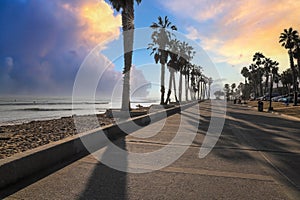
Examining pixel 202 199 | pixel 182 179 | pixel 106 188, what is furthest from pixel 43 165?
pixel 202 199

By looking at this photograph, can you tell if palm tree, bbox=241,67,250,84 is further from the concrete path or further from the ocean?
the concrete path

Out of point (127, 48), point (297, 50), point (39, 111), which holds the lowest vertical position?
point (39, 111)

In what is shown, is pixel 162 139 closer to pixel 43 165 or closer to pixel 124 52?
pixel 43 165

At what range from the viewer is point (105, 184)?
465 centimetres

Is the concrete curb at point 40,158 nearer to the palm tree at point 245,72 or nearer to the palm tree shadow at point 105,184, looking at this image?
the palm tree shadow at point 105,184

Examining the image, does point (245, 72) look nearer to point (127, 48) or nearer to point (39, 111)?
point (39, 111)

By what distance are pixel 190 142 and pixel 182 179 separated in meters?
4.41

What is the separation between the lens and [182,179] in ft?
16.6

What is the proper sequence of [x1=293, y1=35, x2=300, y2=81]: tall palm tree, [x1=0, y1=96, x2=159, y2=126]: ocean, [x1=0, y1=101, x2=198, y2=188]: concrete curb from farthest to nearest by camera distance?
[x1=293, y1=35, x2=300, y2=81]: tall palm tree, [x1=0, y1=96, x2=159, y2=126]: ocean, [x1=0, y1=101, x2=198, y2=188]: concrete curb

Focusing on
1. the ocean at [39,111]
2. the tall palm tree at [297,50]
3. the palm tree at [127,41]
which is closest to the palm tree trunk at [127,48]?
the palm tree at [127,41]

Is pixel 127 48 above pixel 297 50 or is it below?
below

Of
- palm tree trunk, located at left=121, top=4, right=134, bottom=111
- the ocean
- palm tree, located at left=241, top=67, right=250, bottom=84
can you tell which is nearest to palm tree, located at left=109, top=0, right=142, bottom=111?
palm tree trunk, located at left=121, top=4, right=134, bottom=111

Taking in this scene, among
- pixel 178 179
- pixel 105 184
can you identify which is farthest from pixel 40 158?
pixel 178 179

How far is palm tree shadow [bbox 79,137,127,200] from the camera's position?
4.14 m
